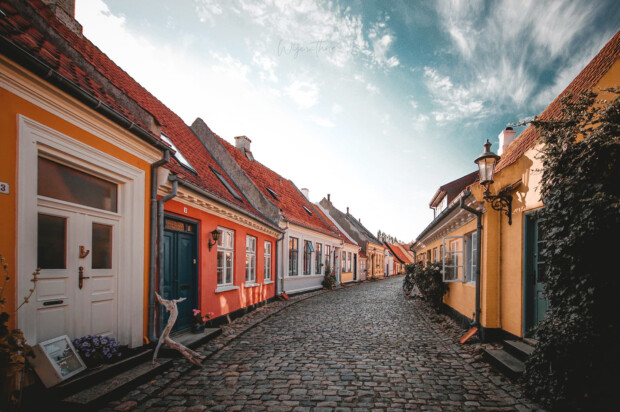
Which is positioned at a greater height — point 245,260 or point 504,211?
point 504,211

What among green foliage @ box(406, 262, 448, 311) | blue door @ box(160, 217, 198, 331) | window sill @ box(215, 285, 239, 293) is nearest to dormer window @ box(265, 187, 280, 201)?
window sill @ box(215, 285, 239, 293)

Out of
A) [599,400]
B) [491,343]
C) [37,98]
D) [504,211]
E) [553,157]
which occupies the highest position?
[37,98]

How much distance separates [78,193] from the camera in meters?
4.44

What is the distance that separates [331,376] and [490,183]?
4.47 metres

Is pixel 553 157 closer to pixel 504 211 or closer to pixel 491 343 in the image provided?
pixel 504 211

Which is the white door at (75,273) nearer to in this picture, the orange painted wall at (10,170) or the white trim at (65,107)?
the orange painted wall at (10,170)

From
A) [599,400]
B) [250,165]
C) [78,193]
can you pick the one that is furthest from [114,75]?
[599,400]

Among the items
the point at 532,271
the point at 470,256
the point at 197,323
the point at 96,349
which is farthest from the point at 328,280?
the point at 96,349

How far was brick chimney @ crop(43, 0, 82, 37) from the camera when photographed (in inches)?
264

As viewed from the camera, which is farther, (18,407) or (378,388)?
(378,388)

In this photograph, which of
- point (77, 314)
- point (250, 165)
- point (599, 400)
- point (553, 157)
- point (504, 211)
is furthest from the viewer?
point (250, 165)

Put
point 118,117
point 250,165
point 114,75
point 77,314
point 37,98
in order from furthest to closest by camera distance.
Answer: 1. point 250,165
2. point 114,75
3. point 118,117
4. point 77,314
5. point 37,98

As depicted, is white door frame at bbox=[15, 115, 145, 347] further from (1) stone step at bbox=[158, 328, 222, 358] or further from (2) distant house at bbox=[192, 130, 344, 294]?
(2) distant house at bbox=[192, 130, 344, 294]

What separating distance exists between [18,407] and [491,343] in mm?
6957
